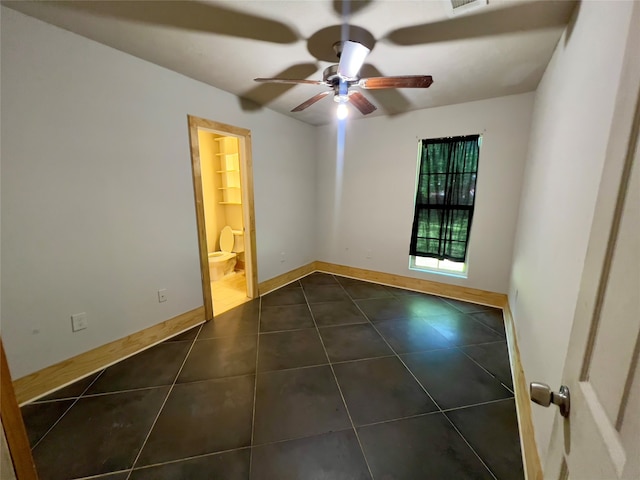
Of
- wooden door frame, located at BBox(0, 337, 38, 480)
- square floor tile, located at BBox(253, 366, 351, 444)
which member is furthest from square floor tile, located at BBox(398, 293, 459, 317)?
wooden door frame, located at BBox(0, 337, 38, 480)

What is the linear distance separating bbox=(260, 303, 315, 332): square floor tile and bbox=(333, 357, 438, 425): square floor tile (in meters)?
0.81

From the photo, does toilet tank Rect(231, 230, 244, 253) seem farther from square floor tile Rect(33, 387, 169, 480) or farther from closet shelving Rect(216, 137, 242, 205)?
square floor tile Rect(33, 387, 169, 480)

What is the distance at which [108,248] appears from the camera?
204cm

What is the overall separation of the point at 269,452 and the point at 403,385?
1030 mm

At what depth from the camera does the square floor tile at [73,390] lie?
5.81 ft

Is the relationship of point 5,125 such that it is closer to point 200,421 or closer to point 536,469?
point 200,421

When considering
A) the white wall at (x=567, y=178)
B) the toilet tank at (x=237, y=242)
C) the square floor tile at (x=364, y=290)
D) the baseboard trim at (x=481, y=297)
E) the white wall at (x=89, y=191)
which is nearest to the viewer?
the white wall at (x=567, y=178)

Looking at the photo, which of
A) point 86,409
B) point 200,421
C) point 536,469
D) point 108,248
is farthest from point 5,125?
point 536,469

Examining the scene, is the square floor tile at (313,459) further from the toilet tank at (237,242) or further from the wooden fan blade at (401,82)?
the toilet tank at (237,242)

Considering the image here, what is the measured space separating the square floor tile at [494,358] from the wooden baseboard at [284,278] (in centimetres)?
248

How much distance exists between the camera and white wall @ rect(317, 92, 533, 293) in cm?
296

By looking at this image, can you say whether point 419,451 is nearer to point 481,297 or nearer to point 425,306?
point 425,306

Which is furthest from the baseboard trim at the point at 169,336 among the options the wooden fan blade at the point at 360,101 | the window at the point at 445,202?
the wooden fan blade at the point at 360,101

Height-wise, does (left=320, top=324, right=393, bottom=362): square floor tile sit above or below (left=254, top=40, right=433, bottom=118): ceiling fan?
below
